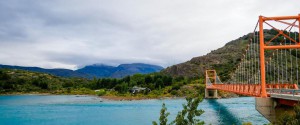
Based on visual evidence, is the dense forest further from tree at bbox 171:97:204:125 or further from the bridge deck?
tree at bbox 171:97:204:125

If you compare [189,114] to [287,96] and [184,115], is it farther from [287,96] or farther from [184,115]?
[287,96]

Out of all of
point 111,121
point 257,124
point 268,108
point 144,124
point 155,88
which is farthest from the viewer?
point 155,88

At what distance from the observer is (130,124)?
3794 cm

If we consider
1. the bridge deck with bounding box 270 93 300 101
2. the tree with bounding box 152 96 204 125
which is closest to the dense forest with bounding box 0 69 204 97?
the bridge deck with bounding box 270 93 300 101

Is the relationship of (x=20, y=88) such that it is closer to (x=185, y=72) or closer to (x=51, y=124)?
(x=185, y=72)

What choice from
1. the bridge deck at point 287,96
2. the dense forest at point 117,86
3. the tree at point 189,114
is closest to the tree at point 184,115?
the tree at point 189,114

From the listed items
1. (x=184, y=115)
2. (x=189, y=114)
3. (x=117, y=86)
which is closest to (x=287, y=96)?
(x=189, y=114)

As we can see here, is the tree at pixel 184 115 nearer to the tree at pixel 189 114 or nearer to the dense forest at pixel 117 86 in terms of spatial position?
the tree at pixel 189 114

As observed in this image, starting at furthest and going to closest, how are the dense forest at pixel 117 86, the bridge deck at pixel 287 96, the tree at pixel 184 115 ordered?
1. the dense forest at pixel 117 86
2. the bridge deck at pixel 287 96
3. the tree at pixel 184 115

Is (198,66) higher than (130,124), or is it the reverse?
(198,66)

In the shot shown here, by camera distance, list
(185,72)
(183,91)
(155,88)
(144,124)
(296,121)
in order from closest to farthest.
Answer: (296,121), (144,124), (183,91), (155,88), (185,72)

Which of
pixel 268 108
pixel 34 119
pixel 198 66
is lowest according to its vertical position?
pixel 34 119

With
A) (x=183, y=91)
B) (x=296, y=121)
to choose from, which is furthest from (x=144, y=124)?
(x=183, y=91)

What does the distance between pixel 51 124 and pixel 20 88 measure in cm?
9983
